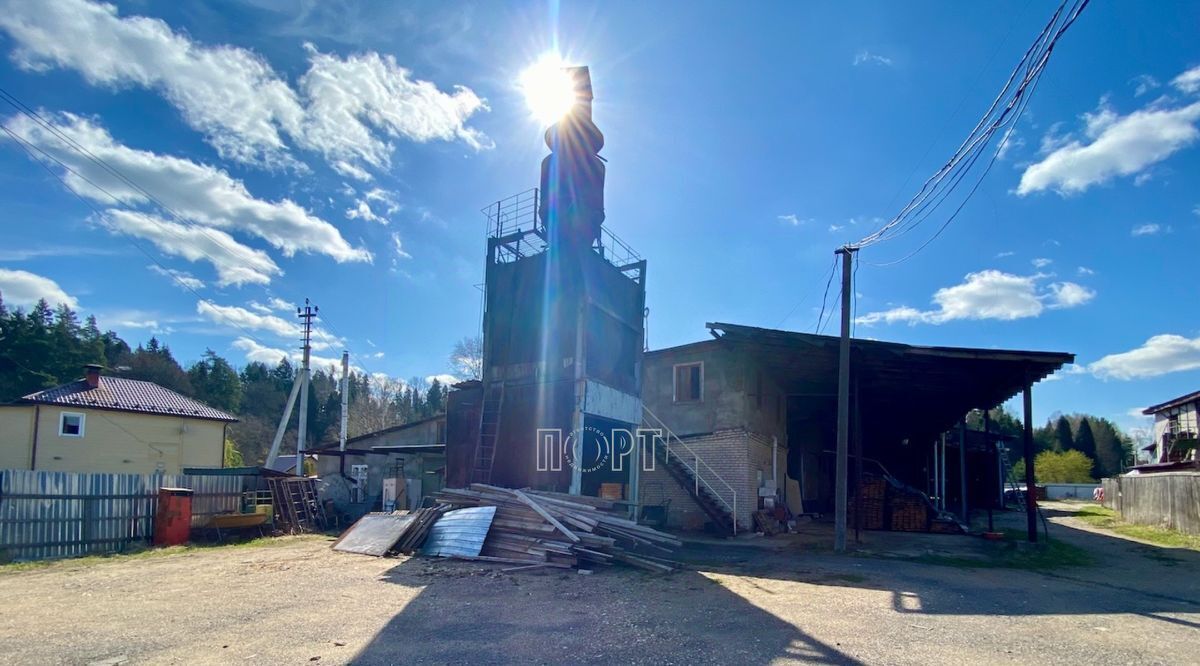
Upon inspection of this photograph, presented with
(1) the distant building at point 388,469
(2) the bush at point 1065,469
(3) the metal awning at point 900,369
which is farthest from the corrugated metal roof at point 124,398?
(2) the bush at point 1065,469

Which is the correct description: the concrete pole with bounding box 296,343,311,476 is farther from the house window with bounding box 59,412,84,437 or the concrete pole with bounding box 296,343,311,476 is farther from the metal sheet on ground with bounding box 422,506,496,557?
the metal sheet on ground with bounding box 422,506,496,557

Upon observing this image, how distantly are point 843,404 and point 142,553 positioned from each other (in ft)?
50.4

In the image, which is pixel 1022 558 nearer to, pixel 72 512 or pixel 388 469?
pixel 72 512

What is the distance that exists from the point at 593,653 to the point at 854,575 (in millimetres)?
6644

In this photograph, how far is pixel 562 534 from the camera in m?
11.4

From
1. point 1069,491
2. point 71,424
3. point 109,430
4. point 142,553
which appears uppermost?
point 71,424

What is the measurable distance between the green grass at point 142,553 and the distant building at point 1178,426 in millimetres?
A: 36688

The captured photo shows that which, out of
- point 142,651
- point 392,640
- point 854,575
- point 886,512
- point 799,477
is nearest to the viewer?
point 142,651

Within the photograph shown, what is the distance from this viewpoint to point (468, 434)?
56.6 feet

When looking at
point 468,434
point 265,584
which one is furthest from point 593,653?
point 468,434

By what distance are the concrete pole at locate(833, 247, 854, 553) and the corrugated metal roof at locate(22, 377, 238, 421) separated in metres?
29.6

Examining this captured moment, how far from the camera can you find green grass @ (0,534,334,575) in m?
11.3

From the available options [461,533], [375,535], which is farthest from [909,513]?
[375,535]

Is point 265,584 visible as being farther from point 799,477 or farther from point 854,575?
point 799,477
